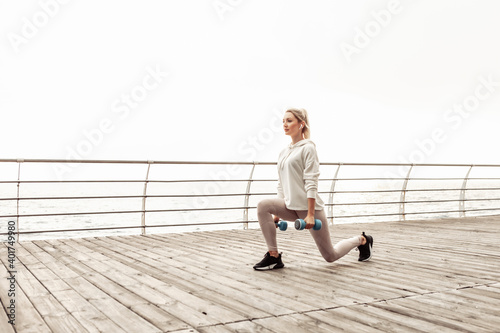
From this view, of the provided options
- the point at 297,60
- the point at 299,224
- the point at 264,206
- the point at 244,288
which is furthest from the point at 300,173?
the point at 297,60

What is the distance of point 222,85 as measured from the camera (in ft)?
49.8

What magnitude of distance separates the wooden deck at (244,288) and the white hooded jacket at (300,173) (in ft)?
1.80

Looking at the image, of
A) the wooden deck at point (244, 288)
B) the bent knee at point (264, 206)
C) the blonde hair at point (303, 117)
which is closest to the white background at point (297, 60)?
the blonde hair at point (303, 117)

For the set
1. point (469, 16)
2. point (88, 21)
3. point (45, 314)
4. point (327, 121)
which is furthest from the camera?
point (88, 21)

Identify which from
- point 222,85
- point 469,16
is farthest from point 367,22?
point 222,85

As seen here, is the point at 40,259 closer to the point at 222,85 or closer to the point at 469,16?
the point at 469,16

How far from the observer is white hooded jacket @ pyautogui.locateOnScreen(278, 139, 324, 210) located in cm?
349

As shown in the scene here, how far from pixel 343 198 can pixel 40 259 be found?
50223 millimetres

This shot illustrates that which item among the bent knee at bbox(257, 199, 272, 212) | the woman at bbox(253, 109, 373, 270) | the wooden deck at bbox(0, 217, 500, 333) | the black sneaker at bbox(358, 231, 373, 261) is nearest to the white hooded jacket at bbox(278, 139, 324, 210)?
the woman at bbox(253, 109, 373, 270)

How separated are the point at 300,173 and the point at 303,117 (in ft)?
1.46

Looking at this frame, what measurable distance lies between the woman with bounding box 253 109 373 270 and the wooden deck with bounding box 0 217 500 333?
0.18 metres

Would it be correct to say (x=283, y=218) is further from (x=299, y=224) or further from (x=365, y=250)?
(x=365, y=250)

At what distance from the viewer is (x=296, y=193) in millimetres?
3547

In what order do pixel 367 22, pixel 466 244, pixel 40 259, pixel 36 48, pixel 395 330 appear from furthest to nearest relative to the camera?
pixel 36 48
pixel 367 22
pixel 466 244
pixel 40 259
pixel 395 330
